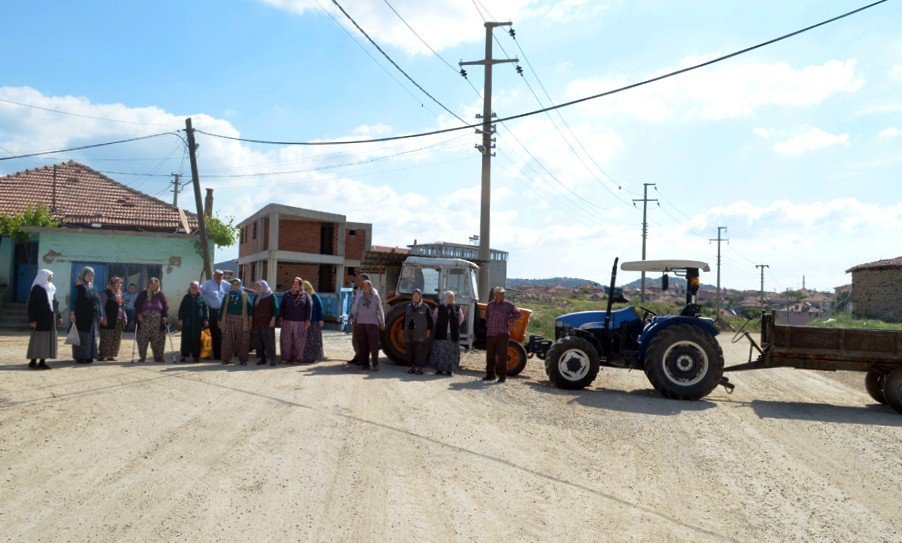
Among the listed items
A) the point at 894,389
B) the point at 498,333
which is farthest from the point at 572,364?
the point at 894,389

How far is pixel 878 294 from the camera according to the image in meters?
33.3

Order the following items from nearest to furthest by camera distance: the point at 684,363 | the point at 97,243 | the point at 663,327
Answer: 1. the point at 684,363
2. the point at 663,327
3. the point at 97,243

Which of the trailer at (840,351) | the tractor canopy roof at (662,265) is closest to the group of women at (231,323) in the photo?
the tractor canopy roof at (662,265)

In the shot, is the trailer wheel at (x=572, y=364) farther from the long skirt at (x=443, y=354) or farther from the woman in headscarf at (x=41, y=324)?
the woman in headscarf at (x=41, y=324)

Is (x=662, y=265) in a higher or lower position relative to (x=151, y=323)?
higher

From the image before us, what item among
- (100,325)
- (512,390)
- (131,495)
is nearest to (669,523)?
(131,495)

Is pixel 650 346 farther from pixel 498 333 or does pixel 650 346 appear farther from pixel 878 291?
pixel 878 291

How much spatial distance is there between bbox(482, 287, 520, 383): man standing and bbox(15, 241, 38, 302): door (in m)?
16.6

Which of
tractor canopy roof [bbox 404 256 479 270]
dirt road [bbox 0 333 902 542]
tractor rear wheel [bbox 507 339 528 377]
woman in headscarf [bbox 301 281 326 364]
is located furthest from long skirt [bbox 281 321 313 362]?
tractor rear wheel [bbox 507 339 528 377]

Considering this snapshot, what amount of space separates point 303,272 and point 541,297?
4229 cm

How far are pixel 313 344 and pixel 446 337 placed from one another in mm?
2865

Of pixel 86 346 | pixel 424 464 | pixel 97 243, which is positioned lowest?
pixel 424 464

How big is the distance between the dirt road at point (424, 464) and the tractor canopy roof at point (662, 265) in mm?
2169

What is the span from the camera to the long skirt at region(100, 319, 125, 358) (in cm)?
1256
